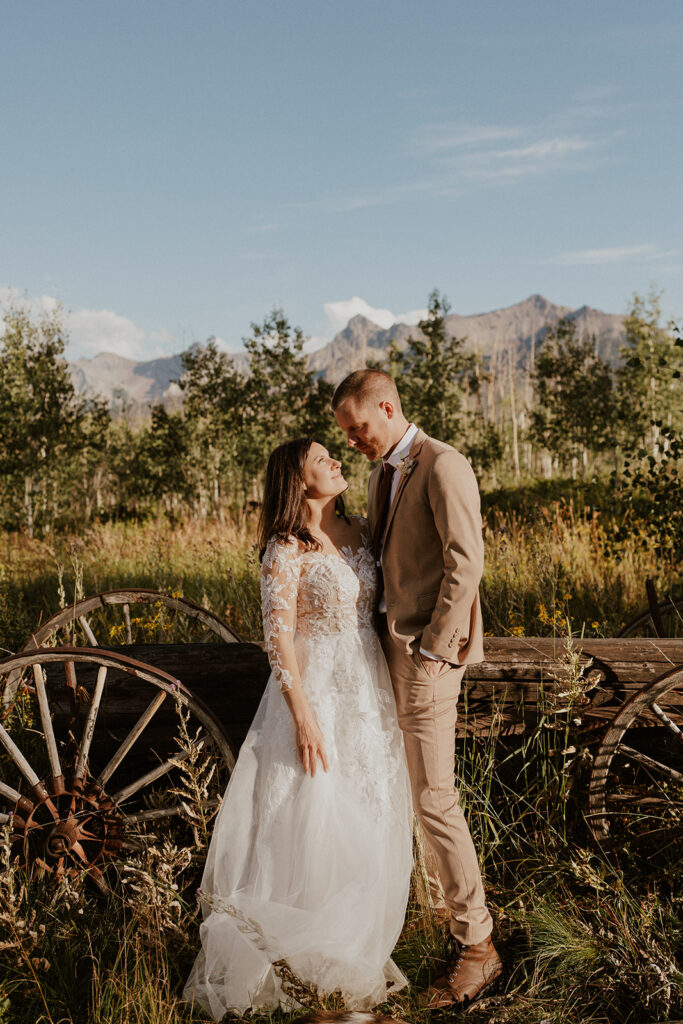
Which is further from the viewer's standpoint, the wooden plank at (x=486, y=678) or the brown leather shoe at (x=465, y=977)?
the wooden plank at (x=486, y=678)

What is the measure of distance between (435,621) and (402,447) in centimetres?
70

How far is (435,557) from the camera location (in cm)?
266

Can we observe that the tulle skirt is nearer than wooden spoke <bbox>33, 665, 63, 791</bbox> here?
Yes

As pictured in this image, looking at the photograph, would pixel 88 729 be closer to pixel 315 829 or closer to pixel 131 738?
pixel 131 738

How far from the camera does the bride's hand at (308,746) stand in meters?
2.56

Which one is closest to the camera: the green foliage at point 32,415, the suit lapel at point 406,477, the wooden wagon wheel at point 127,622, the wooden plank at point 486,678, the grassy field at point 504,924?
the grassy field at point 504,924

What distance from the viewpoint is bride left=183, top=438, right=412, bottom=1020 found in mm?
2416

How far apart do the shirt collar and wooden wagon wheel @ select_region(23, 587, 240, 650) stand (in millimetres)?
1469

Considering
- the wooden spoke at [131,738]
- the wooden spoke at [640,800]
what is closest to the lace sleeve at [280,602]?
the wooden spoke at [131,738]

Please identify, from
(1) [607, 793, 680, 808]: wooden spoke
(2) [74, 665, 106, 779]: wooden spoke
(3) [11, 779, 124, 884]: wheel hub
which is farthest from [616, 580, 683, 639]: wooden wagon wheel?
(3) [11, 779, 124, 884]: wheel hub

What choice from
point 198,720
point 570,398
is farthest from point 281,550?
point 570,398

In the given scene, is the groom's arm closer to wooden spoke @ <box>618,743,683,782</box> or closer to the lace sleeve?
the lace sleeve

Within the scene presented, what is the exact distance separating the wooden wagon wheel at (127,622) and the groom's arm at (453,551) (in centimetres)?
152

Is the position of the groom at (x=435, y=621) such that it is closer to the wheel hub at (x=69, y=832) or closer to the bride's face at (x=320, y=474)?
the bride's face at (x=320, y=474)
